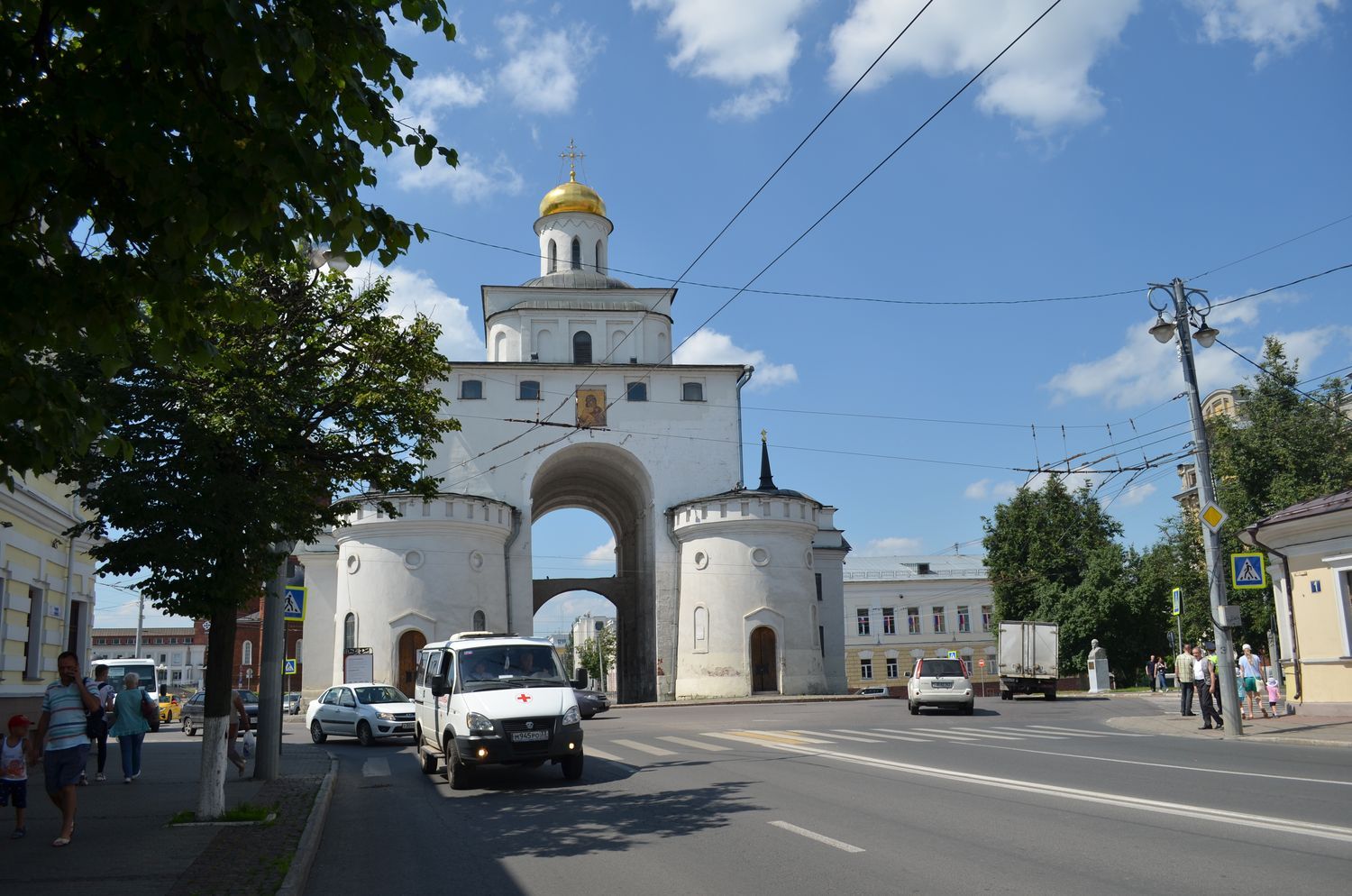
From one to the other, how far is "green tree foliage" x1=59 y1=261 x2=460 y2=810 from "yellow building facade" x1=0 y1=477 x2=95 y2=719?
18.5 ft

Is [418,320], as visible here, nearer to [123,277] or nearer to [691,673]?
[123,277]

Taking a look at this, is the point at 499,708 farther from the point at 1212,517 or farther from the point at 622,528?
the point at 622,528

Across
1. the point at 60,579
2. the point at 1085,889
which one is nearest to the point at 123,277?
the point at 1085,889

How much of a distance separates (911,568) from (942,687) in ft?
171

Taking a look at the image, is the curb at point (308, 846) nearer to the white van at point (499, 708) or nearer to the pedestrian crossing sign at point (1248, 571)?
the white van at point (499, 708)

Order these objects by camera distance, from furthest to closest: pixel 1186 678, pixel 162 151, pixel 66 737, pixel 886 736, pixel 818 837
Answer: pixel 1186 678 < pixel 886 736 < pixel 66 737 < pixel 818 837 < pixel 162 151

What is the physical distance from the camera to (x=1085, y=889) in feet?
21.5

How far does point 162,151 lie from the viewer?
498 cm

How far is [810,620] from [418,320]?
112ft

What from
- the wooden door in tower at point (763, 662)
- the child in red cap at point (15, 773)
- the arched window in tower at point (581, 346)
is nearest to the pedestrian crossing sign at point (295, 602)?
the child in red cap at point (15, 773)

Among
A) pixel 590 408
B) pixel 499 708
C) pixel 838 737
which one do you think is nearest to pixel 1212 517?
pixel 838 737

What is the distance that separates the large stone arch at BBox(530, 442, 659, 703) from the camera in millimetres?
49656

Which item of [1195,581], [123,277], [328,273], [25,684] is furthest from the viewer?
[1195,581]

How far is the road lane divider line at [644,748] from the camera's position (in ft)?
61.0
